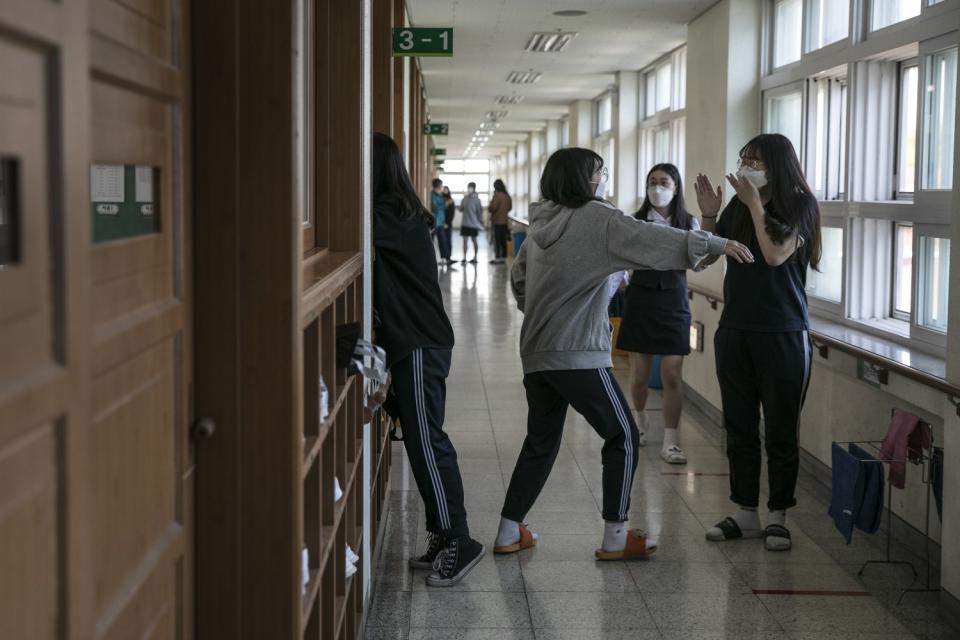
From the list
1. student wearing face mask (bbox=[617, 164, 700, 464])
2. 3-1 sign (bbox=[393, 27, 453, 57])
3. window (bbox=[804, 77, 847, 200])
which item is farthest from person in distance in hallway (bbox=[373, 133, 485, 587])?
window (bbox=[804, 77, 847, 200])

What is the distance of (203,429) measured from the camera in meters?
1.72

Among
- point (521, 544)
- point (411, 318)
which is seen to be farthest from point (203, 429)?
point (521, 544)

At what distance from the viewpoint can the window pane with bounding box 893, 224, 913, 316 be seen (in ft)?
17.9

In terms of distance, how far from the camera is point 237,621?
1.77m

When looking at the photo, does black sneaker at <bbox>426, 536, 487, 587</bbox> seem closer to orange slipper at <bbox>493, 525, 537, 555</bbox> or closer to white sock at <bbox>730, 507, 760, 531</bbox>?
orange slipper at <bbox>493, 525, 537, 555</bbox>

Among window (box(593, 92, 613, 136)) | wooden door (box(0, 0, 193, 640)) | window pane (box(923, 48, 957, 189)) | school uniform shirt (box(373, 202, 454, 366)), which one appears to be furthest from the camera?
window (box(593, 92, 613, 136))

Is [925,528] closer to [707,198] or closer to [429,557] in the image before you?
[707,198]

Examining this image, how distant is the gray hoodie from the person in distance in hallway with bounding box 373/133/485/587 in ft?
1.26

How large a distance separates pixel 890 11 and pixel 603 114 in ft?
39.3

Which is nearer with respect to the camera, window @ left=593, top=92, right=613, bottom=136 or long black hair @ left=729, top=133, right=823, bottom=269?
long black hair @ left=729, top=133, right=823, bottom=269

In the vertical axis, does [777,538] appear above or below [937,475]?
below

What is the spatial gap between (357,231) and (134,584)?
7.30ft

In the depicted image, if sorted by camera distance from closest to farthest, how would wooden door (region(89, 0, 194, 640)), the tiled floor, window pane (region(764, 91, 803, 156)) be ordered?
wooden door (region(89, 0, 194, 640)), the tiled floor, window pane (region(764, 91, 803, 156))

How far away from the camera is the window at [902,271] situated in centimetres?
546
